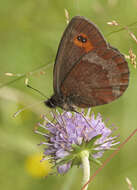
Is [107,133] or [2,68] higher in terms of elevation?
[107,133]

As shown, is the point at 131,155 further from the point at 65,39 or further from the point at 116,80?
the point at 65,39

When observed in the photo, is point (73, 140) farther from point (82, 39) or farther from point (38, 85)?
point (38, 85)

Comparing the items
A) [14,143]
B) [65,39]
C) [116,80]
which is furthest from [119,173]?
[65,39]

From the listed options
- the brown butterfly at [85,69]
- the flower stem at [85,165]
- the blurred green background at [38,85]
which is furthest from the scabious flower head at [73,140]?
the blurred green background at [38,85]

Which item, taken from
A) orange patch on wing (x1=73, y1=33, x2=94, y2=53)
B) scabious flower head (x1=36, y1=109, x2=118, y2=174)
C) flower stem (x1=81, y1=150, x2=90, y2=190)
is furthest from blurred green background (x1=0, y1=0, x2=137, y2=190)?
flower stem (x1=81, y1=150, x2=90, y2=190)

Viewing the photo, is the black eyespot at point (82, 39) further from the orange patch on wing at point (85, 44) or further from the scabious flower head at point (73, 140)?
the scabious flower head at point (73, 140)

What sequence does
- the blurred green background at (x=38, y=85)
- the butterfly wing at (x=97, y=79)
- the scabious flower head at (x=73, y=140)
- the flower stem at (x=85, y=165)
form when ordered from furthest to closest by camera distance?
the blurred green background at (x=38, y=85)
the butterfly wing at (x=97, y=79)
the scabious flower head at (x=73, y=140)
the flower stem at (x=85, y=165)
